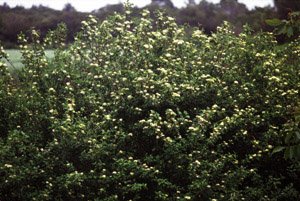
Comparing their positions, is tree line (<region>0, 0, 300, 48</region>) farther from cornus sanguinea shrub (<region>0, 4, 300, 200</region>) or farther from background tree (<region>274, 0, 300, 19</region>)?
cornus sanguinea shrub (<region>0, 4, 300, 200</region>)

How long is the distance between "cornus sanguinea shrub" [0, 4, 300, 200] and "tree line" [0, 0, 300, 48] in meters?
4.41

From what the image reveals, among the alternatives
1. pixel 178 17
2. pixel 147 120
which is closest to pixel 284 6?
pixel 178 17

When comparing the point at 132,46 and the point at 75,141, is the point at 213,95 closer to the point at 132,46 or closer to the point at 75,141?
the point at 132,46

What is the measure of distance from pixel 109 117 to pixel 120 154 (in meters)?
0.50

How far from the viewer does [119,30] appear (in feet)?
17.2

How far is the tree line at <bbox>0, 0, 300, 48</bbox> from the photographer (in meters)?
15.1

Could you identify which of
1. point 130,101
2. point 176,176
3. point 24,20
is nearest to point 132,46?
point 130,101

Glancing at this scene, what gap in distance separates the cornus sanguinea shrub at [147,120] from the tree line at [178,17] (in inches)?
173

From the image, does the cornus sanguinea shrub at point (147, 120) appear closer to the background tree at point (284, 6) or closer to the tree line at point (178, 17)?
the tree line at point (178, 17)

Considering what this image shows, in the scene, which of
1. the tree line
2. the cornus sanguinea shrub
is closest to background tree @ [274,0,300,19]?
the tree line

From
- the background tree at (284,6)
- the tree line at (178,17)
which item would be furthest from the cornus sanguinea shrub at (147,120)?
the background tree at (284,6)

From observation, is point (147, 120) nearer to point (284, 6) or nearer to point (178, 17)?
point (284, 6)

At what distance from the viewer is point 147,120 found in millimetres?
3977

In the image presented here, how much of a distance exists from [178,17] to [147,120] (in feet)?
63.0
